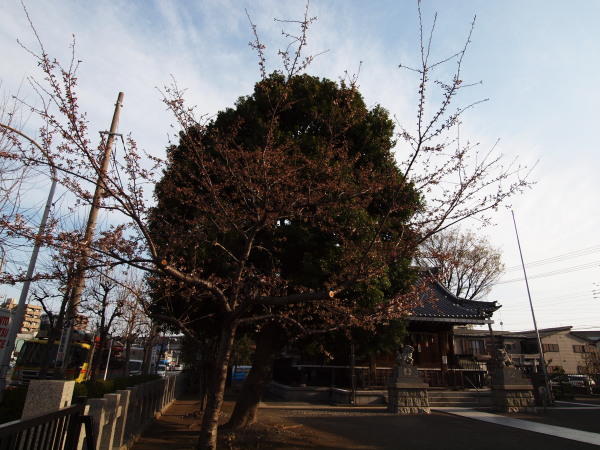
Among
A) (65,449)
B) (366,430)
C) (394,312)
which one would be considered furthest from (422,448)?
(65,449)

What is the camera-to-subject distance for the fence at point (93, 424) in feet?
10.4

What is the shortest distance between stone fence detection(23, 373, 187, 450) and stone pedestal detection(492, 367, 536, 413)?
12929 mm

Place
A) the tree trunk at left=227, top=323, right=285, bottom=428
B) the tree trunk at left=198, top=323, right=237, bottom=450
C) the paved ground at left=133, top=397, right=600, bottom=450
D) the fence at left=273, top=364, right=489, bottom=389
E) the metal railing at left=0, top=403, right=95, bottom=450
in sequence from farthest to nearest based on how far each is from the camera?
the fence at left=273, top=364, right=489, bottom=389 → the tree trunk at left=227, top=323, right=285, bottom=428 → the paved ground at left=133, top=397, right=600, bottom=450 → the tree trunk at left=198, top=323, right=237, bottom=450 → the metal railing at left=0, top=403, right=95, bottom=450

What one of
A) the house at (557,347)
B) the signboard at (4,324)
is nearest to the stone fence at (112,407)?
the signboard at (4,324)

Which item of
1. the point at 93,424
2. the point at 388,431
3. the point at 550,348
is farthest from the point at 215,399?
the point at 550,348

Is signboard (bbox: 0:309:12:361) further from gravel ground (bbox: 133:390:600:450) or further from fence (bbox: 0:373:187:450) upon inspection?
gravel ground (bbox: 133:390:600:450)

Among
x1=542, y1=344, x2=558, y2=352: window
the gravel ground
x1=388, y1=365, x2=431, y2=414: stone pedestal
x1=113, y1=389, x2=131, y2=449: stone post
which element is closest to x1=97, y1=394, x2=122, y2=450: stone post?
x1=113, y1=389, x2=131, y2=449: stone post

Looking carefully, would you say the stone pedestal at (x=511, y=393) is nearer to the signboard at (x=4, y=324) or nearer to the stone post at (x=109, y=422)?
the stone post at (x=109, y=422)

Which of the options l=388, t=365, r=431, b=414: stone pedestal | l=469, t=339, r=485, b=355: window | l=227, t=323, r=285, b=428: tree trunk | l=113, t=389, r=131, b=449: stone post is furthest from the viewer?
l=469, t=339, r=485, b=355: window

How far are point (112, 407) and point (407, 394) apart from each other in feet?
36.4

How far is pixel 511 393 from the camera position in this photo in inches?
595

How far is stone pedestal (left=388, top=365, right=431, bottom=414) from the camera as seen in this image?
1416cm

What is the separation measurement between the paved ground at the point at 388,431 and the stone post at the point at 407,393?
55 cm

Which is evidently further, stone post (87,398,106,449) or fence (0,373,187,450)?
stone post (87,398,106,449)
